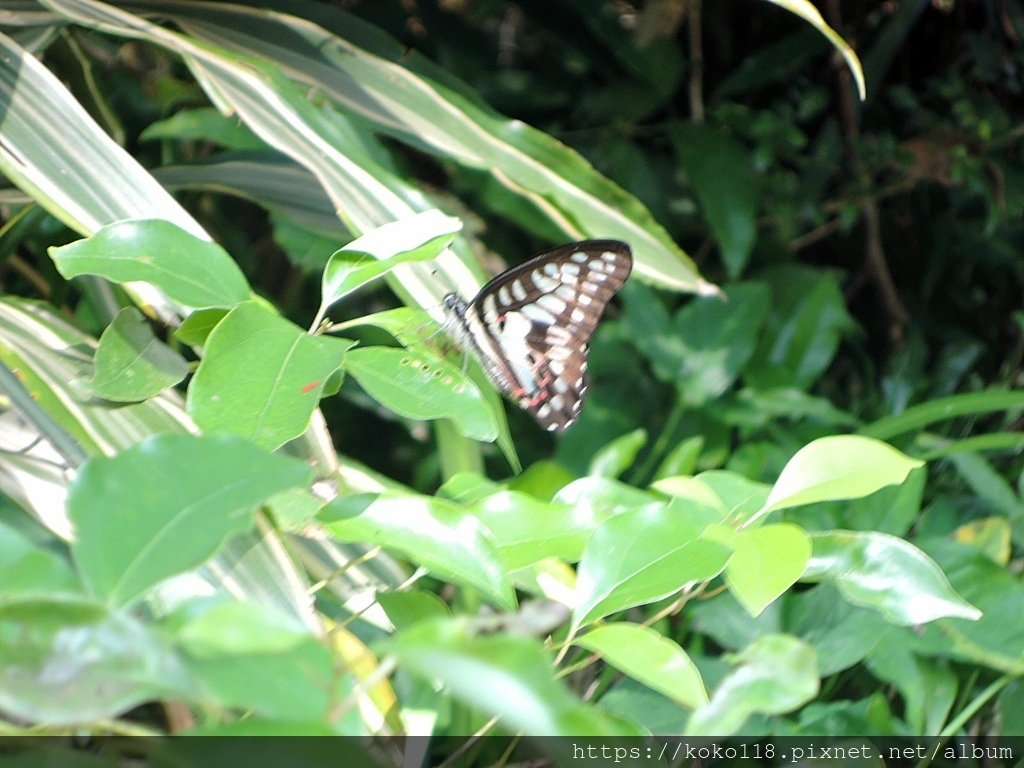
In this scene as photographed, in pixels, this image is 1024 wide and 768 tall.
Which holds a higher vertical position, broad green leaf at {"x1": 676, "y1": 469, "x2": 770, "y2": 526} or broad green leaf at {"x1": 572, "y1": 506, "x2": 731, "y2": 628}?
broad green leaf at {"x1": 572, "y1": 506, "x2": 731, "y2": 628}

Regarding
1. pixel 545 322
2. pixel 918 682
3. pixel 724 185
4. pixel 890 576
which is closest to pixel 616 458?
pixel 545 322

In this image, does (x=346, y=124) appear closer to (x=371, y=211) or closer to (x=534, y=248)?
(x=371, y=211)

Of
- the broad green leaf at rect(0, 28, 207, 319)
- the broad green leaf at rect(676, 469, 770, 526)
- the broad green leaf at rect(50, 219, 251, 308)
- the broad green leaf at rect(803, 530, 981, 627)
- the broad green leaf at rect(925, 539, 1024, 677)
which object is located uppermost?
the broad green leaf at rect(0, 28, 207, 319)


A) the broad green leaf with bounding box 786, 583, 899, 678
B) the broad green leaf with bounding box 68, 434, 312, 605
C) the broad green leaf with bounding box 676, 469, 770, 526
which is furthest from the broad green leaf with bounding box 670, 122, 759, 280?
the broad green leaf with bounding box 68, 434, 312, 605

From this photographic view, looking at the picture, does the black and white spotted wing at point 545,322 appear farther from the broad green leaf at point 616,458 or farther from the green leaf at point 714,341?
the green leaf at point 714,341

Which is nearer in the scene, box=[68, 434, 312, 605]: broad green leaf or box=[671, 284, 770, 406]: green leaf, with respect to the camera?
box=[68, 434, 312, 605]: broad green leaf

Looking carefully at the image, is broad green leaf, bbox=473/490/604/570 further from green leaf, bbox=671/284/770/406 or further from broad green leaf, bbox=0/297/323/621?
green leaf, bbox=671/284/770/406

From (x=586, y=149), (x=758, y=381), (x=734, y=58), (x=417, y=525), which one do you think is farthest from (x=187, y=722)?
(x=734, y=58)
